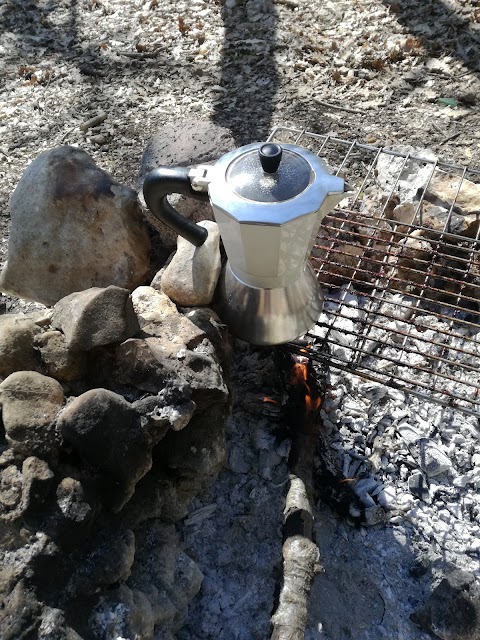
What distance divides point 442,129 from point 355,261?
116 cm

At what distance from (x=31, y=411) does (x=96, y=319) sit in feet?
0.76

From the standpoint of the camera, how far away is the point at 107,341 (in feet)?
3.93

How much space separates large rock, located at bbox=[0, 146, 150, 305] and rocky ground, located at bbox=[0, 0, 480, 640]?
45 centimetres

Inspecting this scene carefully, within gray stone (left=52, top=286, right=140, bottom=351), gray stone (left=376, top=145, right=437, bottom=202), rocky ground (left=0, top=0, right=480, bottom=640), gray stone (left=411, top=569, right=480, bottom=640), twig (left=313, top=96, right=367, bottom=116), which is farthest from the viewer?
twig (left=313, top=96, right=367, bottom=116)

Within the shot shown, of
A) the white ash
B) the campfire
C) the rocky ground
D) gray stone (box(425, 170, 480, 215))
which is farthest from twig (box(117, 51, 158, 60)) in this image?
the white ash

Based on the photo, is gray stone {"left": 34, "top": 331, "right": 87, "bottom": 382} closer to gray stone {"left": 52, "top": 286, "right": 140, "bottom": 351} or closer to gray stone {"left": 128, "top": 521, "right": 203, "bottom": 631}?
gray stone {"left": 52, "top": 286, "right": 140, "bottom": 351}

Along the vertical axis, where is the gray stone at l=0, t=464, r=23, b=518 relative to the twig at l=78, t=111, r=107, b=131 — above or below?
above

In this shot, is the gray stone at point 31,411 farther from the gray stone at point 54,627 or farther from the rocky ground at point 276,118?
the rocky ground at point 276,118

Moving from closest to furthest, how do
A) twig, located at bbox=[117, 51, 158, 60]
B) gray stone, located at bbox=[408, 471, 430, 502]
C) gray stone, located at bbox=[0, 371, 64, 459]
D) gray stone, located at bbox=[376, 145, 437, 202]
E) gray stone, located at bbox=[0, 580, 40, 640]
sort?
gray stone, located at bbox=[0, 580, 40, 640]
gray stone, located at bbox=[0, 371, 64, 459]
gray stone, located at bbox=[408, 471, 430, 502]
gray stone, located at bbox=[376, 145, 437, 202]
twig, located at bbox=[117, 51, 158, 60]

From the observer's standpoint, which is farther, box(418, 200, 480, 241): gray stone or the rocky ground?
box(418, 200, 480, 241): gray stone

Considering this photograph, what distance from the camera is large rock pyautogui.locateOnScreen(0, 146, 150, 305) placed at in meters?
1.68

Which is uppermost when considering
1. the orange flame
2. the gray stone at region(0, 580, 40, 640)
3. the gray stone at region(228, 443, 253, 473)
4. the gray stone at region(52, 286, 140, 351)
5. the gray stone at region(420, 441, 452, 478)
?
the gray stone at region(52, 286, 140, 351)

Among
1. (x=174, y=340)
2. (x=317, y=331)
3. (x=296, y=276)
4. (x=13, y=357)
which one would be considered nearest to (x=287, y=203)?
(x=296, y=276)

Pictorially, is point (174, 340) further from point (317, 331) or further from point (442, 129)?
point (442, 129)
